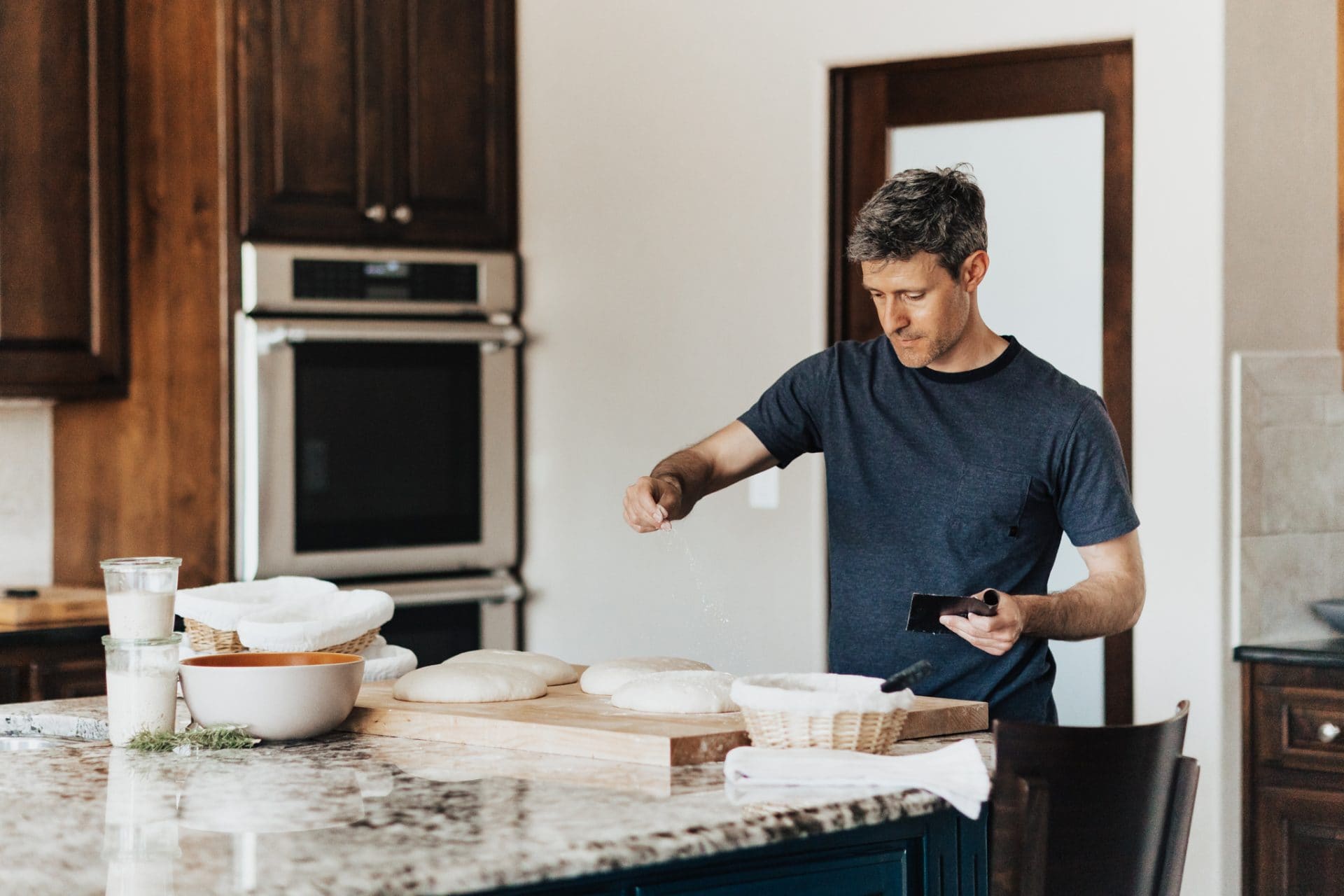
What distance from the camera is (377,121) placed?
13.1ft

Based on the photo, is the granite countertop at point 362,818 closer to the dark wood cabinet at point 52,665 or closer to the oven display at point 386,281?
the dark wood cabinet at point 52,665

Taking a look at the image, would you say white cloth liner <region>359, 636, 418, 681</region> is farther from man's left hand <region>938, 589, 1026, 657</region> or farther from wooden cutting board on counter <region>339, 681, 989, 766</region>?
man's left hand <region>938, 589, 1026, 657</region>

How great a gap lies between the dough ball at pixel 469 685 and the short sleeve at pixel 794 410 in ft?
2.18

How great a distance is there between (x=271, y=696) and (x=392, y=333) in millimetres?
2115

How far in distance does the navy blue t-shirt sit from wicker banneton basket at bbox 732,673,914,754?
0.60 metres

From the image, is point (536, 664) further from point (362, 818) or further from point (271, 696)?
point (362, 818)

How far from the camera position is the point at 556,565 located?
14.0ft

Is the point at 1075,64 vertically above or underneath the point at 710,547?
→ above

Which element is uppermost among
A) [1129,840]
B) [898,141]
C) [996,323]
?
[898,141]

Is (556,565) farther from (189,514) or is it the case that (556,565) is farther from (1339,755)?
(1339,755)

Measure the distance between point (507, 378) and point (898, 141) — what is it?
114cm

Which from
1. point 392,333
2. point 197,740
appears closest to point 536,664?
point 197,740

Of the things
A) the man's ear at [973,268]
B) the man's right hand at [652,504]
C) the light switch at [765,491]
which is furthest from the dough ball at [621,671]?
the light switch at [765,491]

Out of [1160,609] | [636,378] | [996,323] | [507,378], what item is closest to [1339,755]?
[1160,609]
